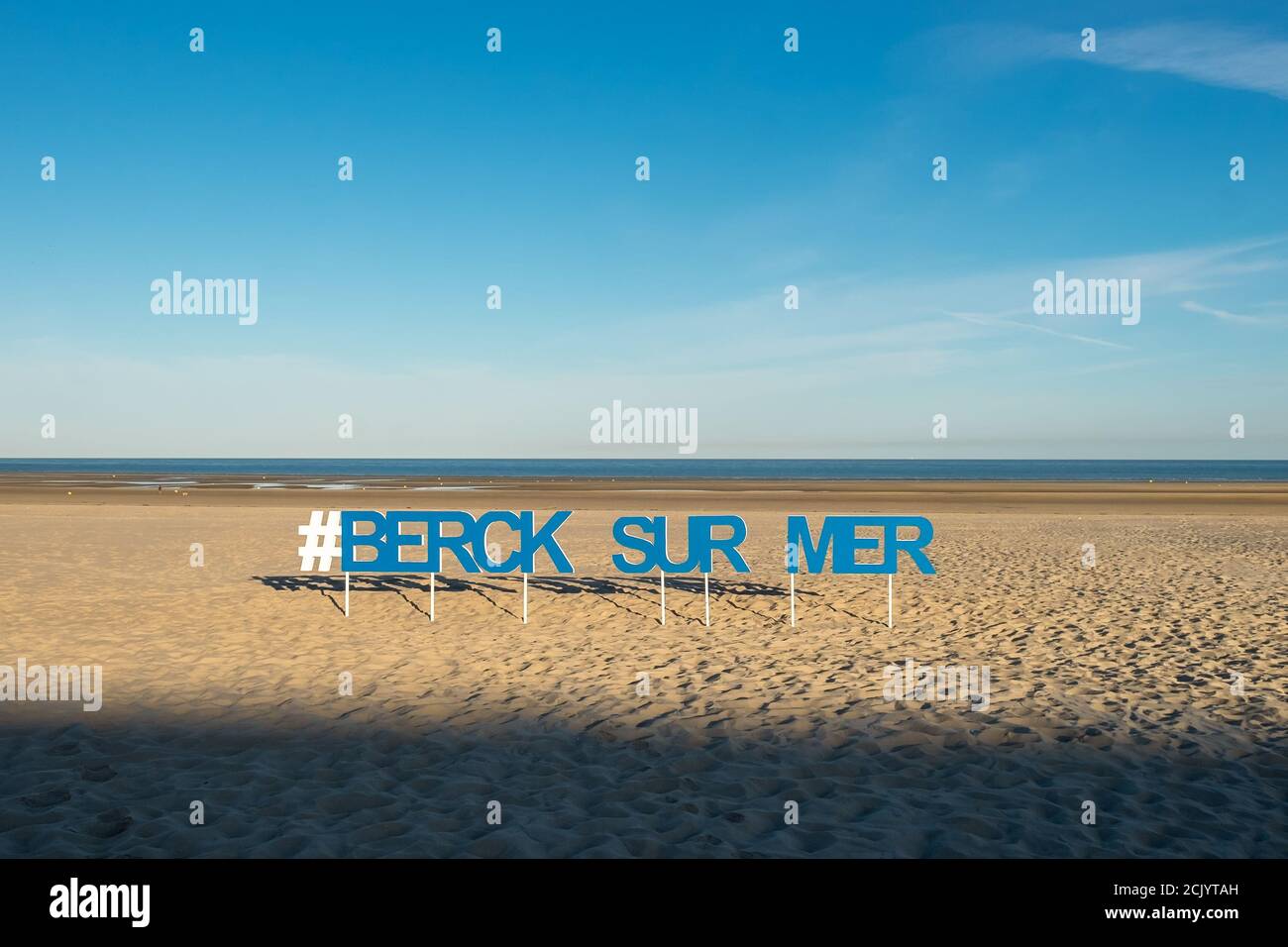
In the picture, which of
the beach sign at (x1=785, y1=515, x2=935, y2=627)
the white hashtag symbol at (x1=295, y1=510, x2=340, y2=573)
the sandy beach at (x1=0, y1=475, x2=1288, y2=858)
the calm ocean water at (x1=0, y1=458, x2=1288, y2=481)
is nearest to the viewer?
the sandy beach at (x1=0, y1=475, x2=1288, y2=858)

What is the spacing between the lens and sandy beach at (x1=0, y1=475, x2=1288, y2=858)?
4871 mm

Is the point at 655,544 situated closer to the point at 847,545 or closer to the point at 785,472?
the point at 847,545

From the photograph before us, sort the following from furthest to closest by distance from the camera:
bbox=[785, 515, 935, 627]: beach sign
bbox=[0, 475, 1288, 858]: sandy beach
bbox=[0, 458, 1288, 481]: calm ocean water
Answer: bbox=[0, 458, 1288, 481]: calm ocean water → bbox=[785, 515, 935, 627]: beach sign → bbox=[0, 475, 1288, 858]: sandy beach

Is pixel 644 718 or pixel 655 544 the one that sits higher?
pixel 655 544

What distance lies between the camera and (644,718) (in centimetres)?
697

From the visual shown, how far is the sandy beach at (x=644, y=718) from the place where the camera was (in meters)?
4.87

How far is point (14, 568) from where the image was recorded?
51.0 feet

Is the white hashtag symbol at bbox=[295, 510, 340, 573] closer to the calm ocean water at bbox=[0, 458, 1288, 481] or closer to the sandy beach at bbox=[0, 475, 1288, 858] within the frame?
the sandy beach at bbox=[0, 475, 1288, 858]

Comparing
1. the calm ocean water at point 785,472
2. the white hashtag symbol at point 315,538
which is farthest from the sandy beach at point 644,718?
the calm ocean water at point 785,472

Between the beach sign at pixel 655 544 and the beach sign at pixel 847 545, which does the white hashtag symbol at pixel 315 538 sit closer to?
the beach sign at pixel 655 544

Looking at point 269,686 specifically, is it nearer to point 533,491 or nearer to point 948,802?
point 948,802

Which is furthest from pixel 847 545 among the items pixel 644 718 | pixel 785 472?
pixel 785 472

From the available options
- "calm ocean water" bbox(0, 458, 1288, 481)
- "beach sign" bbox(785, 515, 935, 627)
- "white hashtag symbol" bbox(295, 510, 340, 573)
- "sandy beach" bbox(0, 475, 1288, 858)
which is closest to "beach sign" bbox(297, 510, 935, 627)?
"beach sign" bbox(785, 515, 935, 627)

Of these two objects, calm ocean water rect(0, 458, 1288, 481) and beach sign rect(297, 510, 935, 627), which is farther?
calm ocean water rect(0, 458, 1288, 481)
